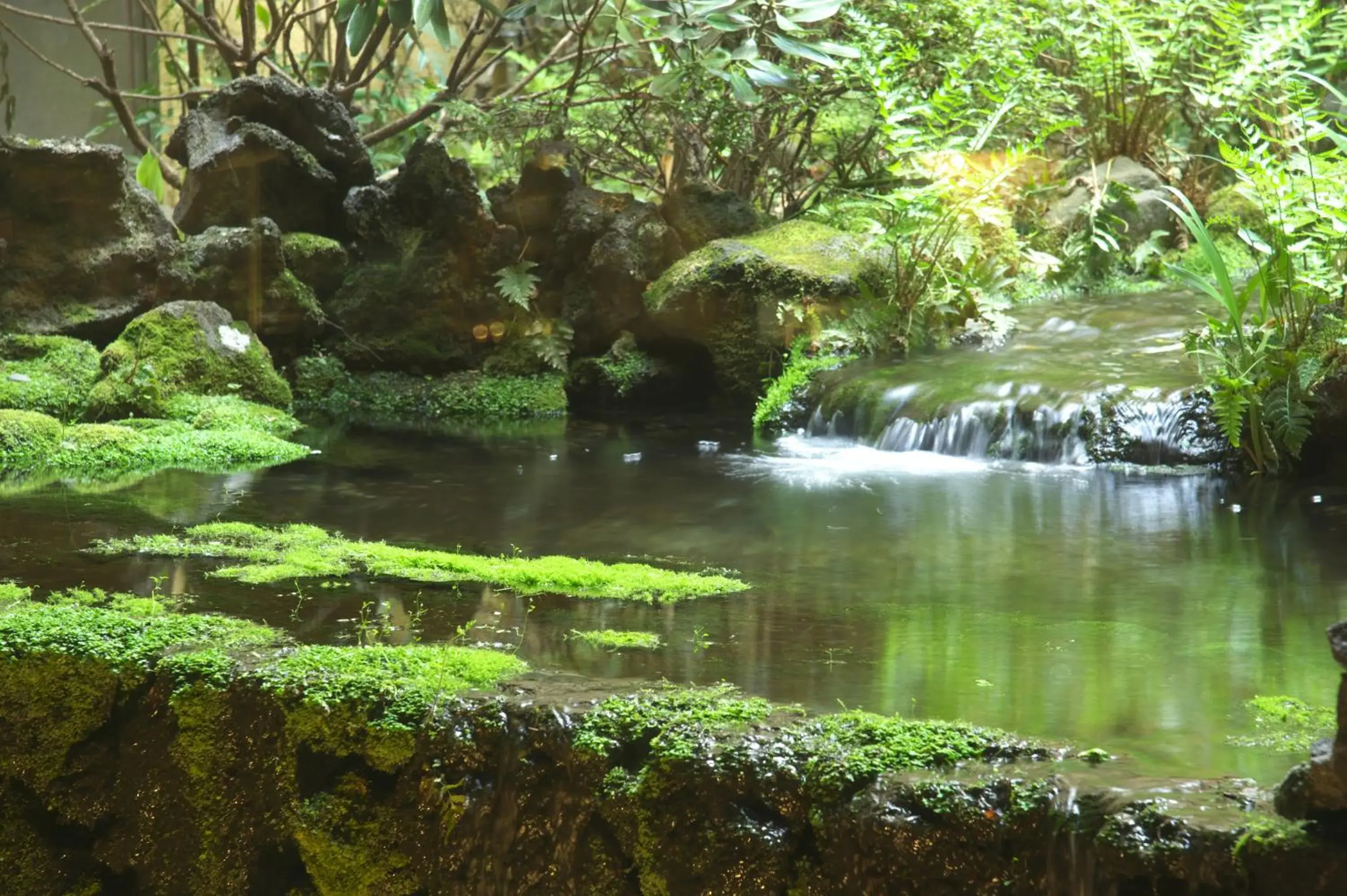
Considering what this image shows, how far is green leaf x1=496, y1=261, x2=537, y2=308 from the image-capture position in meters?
11.3

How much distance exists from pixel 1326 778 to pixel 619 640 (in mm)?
2099

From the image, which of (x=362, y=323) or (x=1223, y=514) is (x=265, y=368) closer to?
(x=362, y=323)

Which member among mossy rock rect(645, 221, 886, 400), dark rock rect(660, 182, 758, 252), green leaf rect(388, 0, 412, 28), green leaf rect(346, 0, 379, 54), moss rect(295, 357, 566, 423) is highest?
dark rock rect(660, 182, 758, 252)

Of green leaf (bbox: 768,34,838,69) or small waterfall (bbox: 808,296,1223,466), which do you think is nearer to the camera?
green leaf (bbox: 768,34,838,69)

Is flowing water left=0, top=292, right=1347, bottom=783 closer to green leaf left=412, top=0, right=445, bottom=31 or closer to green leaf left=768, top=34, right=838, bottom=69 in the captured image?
green leaf left=412, top=0, right=445, bottom=31

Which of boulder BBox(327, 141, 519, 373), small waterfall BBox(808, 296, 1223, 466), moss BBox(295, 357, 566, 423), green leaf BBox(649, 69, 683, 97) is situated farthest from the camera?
boulder BBox(327, 141, 519, 373)

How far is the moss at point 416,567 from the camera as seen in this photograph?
4.64m

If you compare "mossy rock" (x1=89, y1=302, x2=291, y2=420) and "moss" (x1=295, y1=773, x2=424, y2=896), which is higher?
"mossy rock" (x1=89, y1=302, x2=291, y2=420)

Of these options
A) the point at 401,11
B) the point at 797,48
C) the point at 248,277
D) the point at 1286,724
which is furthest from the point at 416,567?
the point at 248,277

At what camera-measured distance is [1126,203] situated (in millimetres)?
13062

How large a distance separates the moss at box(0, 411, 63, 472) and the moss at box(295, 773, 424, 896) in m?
5.17

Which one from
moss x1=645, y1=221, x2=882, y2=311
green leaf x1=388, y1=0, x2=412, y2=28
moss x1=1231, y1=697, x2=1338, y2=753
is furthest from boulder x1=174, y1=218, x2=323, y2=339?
moss x1=1231, y1=697, x2=1338, y2=753

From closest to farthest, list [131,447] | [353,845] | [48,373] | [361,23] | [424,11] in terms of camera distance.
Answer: [353,845] → [424,11] → [361,23] → [131,447] → [48,373]

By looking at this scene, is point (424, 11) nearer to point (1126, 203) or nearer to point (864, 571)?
point (864, 571)
